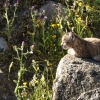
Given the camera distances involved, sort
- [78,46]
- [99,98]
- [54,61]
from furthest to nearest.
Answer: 1. [54,61]
2. [78,46]
3. [99,98]

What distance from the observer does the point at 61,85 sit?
4848 millimetres

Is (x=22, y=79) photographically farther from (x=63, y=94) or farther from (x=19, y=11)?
(x=19, y=11)

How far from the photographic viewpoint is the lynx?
514 centimetres

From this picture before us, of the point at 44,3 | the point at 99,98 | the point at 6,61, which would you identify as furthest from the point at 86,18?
the point at 99,98

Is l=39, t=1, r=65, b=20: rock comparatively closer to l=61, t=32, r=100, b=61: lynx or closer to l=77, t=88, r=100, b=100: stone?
l=61, t=32, r=100, b=61: lynx

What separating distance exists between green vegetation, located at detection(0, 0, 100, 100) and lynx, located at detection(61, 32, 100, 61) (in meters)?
0.87

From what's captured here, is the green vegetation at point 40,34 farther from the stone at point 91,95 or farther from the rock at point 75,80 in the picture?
the stone at point 91,95

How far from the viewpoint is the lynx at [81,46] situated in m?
5.14

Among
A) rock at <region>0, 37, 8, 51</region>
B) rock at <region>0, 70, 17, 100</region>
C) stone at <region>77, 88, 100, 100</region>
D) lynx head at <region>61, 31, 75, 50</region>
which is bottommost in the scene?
stone at <region>77, 88, 100, 100</region>

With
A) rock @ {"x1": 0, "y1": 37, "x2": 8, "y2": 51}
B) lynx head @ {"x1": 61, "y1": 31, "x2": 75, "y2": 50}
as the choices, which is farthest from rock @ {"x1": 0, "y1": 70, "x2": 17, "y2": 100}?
rock @ {"x1": 0, "y1": 37, "x2": 8, "y2": 51}

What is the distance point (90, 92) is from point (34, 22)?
2379mm

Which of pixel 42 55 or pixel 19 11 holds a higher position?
pixel 19 11

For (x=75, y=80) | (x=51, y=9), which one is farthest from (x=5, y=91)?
(x=51, y=9)

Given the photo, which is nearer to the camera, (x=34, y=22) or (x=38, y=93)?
(x=38, y=93)
